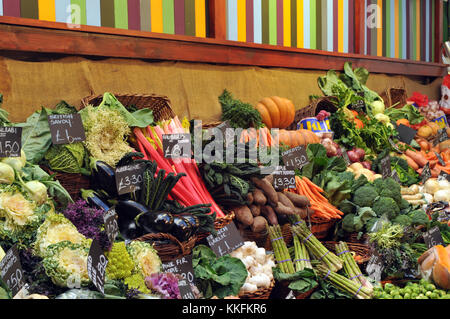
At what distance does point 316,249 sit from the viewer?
10.2ft

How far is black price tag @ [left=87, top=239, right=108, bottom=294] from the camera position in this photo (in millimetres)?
1889

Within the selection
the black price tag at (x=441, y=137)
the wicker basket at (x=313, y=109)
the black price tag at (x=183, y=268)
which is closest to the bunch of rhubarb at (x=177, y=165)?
the black price tag at (x=183, y=268)

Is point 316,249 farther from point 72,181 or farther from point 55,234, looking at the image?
point 55,234

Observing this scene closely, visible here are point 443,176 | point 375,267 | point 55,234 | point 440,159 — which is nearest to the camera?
point 55,234

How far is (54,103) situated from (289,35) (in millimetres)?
2916

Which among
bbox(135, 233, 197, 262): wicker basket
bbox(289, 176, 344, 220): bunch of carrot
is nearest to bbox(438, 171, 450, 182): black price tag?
bbox(289, 176, 344, 220): bunch of carrot

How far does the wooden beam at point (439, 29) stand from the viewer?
787 cm

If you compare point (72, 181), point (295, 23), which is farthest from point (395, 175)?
point (72, 181)

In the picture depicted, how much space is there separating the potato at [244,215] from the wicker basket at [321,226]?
0.56 meters

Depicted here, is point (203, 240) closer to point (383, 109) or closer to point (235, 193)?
point (235, 193)

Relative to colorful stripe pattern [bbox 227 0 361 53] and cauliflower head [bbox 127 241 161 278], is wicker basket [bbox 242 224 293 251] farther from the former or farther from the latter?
colorful stripe pattern [bbox 227 0 361 53]

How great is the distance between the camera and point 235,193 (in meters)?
3.06

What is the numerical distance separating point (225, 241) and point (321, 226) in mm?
962

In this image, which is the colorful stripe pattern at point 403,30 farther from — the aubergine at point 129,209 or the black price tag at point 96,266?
the black price tag at point 96,266
